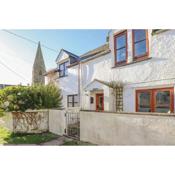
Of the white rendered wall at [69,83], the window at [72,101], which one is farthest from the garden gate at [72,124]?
the white rendered wall at [69,83]

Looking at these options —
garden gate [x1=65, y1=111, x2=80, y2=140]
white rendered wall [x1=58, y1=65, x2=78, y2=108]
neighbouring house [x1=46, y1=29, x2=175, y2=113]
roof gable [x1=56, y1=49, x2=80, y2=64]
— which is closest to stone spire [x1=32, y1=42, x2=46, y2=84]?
roof gable [x1=56, y1=49, x2=80, y2=64]

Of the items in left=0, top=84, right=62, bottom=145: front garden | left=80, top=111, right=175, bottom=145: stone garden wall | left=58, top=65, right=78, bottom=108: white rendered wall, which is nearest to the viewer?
left=80, top=111, right=175, bottom=145: stone garden wall

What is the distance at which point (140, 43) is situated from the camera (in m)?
8.13

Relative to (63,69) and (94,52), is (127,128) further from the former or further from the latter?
(63,69)

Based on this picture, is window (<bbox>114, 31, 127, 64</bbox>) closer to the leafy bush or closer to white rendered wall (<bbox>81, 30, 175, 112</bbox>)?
white rendered wall (<bbox>81, 30, 175, 112</bbox>)

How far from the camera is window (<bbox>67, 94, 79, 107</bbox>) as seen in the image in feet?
40.4

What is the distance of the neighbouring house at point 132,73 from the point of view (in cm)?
714

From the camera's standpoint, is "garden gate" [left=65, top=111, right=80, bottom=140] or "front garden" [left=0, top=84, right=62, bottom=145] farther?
"front garden" [left=0, top=84, right=62, bottom=145]

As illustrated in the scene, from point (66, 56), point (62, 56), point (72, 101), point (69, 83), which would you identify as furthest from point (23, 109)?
point (62, 56)

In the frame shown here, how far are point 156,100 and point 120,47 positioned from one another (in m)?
3.20
